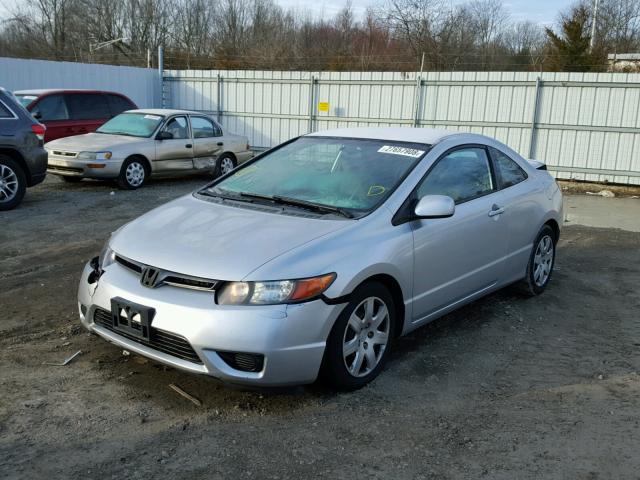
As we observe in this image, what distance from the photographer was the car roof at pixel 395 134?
4784mm

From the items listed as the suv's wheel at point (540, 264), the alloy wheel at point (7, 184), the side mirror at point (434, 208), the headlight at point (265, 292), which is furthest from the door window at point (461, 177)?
the alloy wheel at point (7, 184)

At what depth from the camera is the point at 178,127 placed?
12.2 metres

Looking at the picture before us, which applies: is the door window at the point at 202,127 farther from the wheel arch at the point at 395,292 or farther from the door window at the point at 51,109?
the wheel arch at the point at 395,292

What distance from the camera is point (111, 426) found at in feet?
11.0

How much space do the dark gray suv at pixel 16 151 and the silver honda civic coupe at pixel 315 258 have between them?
5206 mm

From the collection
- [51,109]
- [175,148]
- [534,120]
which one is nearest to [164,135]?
[175,148]

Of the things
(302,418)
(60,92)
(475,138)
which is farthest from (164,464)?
(60,92)

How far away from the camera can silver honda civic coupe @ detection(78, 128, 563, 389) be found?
11.0ft

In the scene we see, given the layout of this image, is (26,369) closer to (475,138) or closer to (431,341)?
(431,341)

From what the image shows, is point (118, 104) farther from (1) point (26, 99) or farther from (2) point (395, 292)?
(2) point (395, 292)

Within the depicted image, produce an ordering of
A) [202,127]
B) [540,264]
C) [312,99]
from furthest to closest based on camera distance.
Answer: [312,99]
[202,127]
[540,264]

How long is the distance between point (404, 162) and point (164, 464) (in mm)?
2547

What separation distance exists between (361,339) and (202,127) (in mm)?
9762

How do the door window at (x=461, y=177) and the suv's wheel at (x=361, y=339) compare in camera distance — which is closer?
the suv's wheel at (x=361, y=339)
